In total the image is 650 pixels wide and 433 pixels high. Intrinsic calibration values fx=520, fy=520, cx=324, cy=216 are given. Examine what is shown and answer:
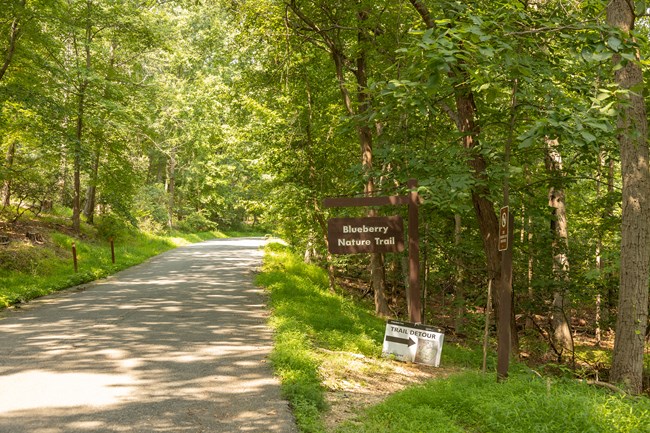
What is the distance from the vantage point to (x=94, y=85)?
18.8 metres

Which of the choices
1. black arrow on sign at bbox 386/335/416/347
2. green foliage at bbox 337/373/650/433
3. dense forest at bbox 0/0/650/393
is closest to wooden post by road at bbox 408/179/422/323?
black arrow on sign at bbox 386/335/416/347

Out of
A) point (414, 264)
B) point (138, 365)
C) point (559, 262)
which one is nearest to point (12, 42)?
point (138, 365)

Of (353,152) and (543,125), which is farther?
(353,152)

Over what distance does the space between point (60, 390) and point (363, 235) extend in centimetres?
499

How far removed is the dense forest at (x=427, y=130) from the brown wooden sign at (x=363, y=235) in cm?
80

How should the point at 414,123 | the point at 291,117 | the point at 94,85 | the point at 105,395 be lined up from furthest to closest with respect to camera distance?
the point at 94,85 → the point at 291,117 → the point at 414,123 → the point at 105,395

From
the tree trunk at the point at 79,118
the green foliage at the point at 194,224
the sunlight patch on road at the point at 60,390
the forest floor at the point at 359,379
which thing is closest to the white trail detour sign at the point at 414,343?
the forest floor at the point at 359,379

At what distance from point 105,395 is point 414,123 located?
347 inches

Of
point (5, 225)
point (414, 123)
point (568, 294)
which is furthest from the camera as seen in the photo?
point (5, 225)

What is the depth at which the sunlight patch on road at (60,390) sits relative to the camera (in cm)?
541

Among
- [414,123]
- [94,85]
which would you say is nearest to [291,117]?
[414,123]

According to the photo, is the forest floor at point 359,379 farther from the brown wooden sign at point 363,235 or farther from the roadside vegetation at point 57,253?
the roadside vegetation at point 57,253

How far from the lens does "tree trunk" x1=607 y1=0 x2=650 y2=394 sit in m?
7.38

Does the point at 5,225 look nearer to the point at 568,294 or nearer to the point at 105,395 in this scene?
the point at 105,395
